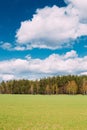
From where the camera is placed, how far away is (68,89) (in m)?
184

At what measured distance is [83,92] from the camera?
606 ft

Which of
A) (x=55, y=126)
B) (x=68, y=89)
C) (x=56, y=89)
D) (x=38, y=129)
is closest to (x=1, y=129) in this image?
(x=38, y=129)

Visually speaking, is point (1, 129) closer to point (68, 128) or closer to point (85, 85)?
point (68, 128)

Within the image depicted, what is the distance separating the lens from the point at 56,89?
196 meters

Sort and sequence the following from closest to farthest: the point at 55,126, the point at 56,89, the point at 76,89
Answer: the point at 55,126
the point at 76,89
the point at 56,89

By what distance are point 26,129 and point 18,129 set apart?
66 cm

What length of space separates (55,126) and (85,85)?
162997 mm

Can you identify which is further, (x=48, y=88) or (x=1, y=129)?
(x=48, y=88)

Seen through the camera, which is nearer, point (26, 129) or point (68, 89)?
point (26, 129)

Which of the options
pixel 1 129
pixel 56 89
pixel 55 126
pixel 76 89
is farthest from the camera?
pixel 56 89

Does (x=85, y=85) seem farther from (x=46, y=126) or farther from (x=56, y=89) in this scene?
(x=46, y=126)

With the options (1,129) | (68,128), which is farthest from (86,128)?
(1,129)

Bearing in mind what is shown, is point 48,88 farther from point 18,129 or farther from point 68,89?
point 18,129

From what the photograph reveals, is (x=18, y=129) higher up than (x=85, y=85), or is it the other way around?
(x=85, y=85)
